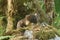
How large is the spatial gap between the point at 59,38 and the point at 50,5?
2481mm

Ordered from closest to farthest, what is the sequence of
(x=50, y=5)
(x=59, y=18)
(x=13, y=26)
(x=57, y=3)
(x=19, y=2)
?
(x=13, y=26)
(x=19, y=2)
(x=50, y=5)
(x=59, y=18)
(x=57, y=3)

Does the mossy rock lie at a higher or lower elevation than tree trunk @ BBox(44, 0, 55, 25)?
lower

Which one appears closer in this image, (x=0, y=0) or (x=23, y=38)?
(x=23, y=38)

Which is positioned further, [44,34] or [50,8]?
[50,8]

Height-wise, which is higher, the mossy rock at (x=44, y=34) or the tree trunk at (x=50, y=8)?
the tree trunk at (x=50, y=8)

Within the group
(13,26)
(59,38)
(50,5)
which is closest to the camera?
(59,38)

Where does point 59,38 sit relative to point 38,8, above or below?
below

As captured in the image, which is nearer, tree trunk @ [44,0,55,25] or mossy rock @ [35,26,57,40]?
mossy rock @ [35,26,57,40]

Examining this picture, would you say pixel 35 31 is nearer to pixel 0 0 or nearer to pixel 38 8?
pixel 38 8

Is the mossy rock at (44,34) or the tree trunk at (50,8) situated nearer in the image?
the mossy rock at (44,34)

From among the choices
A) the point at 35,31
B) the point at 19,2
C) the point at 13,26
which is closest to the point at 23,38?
the point at 35,31

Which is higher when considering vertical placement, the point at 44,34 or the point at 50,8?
the point at 50,8

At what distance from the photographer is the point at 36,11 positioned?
5129 millimetres

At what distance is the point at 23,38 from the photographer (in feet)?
11.4
